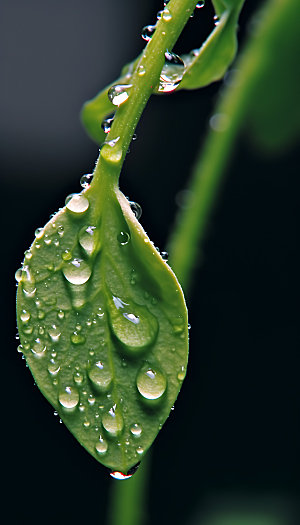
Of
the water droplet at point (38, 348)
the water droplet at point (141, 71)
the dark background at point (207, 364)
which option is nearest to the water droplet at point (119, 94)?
the water droplet at point (141, 71)

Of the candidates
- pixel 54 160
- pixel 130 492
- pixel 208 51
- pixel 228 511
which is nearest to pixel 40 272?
pixel 208 51

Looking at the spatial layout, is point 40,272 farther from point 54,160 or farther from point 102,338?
point 54,160

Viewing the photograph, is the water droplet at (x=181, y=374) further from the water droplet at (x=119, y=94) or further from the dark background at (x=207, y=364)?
the dark background at (x=207, y=364)

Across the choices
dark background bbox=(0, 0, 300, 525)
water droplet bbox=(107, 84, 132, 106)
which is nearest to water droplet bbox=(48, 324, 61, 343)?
water droplet bbox=(107, 84, 132, 106)

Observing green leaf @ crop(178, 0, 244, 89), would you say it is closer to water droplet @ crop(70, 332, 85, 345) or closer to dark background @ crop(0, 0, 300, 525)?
water droplet @ crop(70, 332, 85, 345)

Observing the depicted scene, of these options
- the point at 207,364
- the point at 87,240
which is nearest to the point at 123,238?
the point at 87,240

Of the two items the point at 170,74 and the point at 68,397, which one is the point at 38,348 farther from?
the point at 170,74
